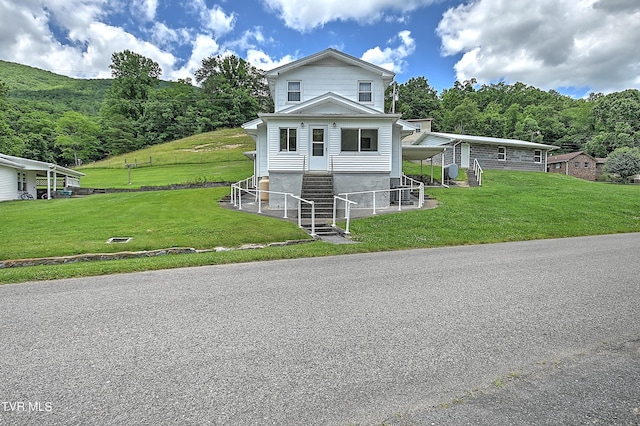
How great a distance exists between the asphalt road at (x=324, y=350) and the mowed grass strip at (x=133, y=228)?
373 centimetres

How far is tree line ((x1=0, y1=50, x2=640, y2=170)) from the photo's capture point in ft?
179

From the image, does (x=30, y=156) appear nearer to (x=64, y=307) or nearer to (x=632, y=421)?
(x=64, y=307)

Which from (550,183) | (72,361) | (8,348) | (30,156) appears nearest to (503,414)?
(72,361)

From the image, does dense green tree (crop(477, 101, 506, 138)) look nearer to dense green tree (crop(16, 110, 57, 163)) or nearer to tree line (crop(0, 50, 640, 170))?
tree line (crop(0, 50, 640, 170))

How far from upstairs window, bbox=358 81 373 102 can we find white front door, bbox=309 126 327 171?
396 centimetres

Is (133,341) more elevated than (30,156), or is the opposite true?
(30,156)

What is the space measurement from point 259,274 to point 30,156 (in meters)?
63.7

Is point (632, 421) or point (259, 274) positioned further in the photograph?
point (259, 274)

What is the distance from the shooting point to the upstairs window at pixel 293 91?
62.0ft

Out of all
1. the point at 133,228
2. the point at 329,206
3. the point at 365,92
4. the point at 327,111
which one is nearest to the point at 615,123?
the point at 365,92

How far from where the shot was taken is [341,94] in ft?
61.8

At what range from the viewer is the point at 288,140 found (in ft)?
54.2

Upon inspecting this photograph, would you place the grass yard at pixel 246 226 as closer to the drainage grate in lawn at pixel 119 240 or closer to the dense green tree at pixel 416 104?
the drainage grate in lawn at pixel 119 240

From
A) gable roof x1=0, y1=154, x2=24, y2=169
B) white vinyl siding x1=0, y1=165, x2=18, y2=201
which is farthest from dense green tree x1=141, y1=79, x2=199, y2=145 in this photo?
gable roof x1=0, y1=154, x2=24, y2=169
